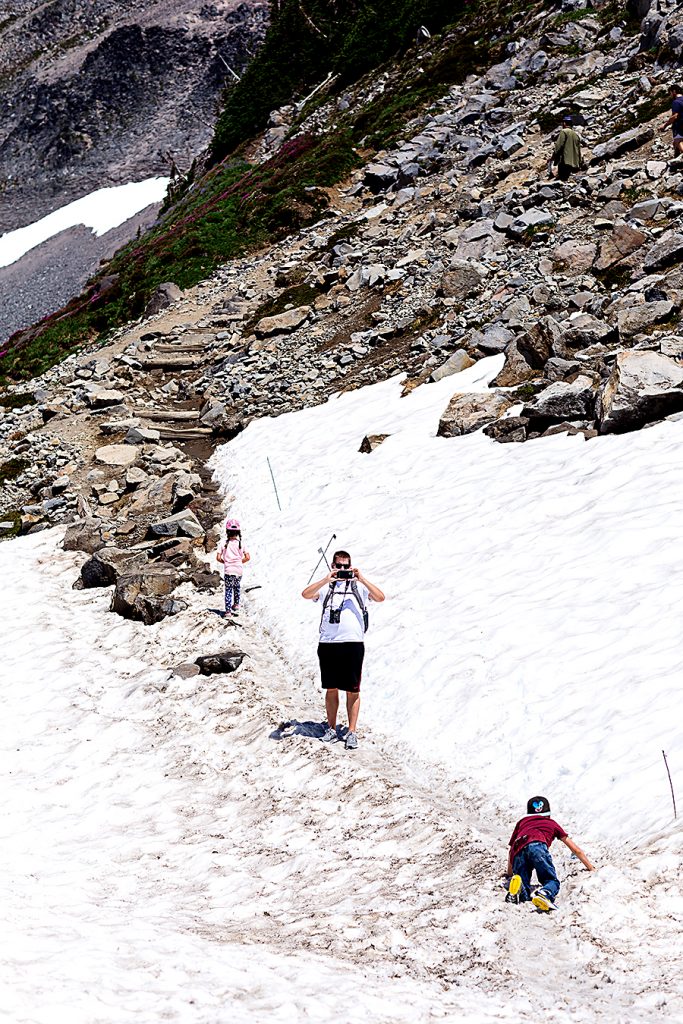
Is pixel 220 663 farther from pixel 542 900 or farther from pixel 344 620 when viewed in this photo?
pixel 542 900

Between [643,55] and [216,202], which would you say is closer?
[643,55]

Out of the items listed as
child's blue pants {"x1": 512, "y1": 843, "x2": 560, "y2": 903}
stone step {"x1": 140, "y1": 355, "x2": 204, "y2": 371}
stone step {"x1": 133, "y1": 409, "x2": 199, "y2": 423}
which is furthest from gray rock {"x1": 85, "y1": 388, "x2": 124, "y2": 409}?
child's blue pants {"x1": 512, "y1": 843, "x2": 560, "y2": 903}

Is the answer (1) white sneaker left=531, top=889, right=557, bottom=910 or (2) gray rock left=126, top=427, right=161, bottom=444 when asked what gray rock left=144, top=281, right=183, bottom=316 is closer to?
(2) gray rock left=126, top=427, right=161, bottom=444

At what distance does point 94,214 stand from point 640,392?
93.6 metres

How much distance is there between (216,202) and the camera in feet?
161

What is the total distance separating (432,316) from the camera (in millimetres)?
25875

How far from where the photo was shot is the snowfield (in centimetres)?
607

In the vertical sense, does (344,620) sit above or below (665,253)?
above

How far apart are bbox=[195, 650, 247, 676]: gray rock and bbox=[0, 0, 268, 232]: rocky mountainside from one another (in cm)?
10275

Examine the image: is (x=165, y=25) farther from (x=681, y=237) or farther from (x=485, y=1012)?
(x=485, y=1012)

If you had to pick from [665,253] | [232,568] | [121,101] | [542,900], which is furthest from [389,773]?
[121,101]

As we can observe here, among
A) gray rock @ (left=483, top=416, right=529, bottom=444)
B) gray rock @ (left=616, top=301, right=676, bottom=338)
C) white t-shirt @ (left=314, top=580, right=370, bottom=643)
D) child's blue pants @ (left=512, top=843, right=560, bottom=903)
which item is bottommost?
gray rock @ (left=483, top=416, right=529, bottom=444)

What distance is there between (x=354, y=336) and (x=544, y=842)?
2186cm

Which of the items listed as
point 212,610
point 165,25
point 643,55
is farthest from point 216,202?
point 165,25
